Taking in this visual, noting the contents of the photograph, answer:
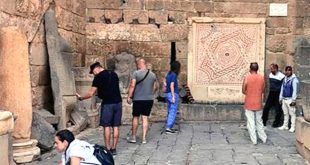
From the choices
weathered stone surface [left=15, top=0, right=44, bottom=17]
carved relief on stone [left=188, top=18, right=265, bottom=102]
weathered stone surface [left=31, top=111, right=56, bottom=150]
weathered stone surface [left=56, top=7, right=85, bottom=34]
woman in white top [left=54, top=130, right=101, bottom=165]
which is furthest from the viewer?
carved relief on stone [left=188, top=18, right=265, bottom=102]

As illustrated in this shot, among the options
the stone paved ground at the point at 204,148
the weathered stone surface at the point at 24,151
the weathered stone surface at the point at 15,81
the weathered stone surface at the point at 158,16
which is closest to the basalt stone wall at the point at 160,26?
the weathered stone surface at the point at 158,16

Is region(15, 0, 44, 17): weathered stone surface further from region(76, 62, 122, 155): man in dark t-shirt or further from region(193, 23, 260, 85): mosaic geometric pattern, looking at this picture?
region(193, 23, 260, 85): mosaic geometric pattern

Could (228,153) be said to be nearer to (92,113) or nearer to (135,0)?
(92,113)

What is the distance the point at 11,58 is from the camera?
6.88 meters

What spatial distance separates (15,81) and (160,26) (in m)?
6.95

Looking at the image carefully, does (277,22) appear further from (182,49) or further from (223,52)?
(182,49)

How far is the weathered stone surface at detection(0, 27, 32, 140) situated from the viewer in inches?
268

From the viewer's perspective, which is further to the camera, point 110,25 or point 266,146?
point 110,25

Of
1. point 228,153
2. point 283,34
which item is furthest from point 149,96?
point 283,34

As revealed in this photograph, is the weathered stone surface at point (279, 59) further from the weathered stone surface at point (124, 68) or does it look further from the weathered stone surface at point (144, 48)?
the weathered stone surface at point (124, 68)

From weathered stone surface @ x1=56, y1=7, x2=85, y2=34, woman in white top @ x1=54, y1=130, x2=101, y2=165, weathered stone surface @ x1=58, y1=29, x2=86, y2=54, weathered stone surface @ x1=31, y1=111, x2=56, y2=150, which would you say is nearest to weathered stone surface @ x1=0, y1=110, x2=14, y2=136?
woman in white top @ x1=54, y1=130, x2=101, y2=165

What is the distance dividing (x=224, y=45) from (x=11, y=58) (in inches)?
299

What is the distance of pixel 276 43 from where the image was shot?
13398 millimetres

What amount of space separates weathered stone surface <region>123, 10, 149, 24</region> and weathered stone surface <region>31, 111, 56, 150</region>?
5.75m
